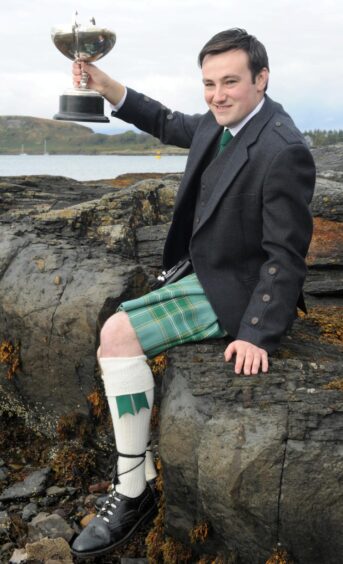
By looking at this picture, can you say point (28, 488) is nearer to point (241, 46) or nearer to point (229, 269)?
point (229, 269)

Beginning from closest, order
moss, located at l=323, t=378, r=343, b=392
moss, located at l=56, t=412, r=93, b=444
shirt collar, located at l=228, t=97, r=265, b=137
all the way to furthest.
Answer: moss, located at l=323, t=378, r=343, b=392 < shirt collar, located at l=228, t=97, r=265, b=137 < moss, located at l=56, t=412, r=93, b=444

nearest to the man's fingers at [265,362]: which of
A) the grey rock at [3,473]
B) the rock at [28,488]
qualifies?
the rock at [28,488]

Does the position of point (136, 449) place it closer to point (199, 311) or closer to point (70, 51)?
point (199, 311)

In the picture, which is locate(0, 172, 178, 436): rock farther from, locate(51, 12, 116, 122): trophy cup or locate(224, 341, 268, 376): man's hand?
locate(224, 341, 268, 376): man's hand

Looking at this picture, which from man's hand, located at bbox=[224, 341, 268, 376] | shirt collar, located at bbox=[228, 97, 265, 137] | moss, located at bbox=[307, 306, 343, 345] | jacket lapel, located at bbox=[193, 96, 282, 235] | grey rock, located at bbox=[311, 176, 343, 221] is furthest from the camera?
grey rock, located at bbox=[311, 176, 343, 221]

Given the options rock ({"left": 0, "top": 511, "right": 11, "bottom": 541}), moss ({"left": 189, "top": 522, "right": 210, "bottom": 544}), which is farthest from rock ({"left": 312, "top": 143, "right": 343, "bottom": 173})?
moss ({"left": 189, "top": 522, "right": 210, "bottom": 544})

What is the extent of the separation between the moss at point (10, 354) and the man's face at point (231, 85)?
3204mm

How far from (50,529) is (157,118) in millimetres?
3649

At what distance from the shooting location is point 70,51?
6508 millimetres

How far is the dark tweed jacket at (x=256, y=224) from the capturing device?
16.3 feet

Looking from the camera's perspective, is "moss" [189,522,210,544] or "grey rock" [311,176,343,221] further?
"grey rock" [311,176,343,221]

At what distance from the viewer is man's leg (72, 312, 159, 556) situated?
5.05 metres

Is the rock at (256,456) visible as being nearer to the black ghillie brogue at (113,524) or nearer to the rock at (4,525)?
the black ghillie brogue at (113,524)

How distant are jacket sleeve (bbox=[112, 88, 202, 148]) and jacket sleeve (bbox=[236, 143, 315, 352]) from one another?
5.11ft
